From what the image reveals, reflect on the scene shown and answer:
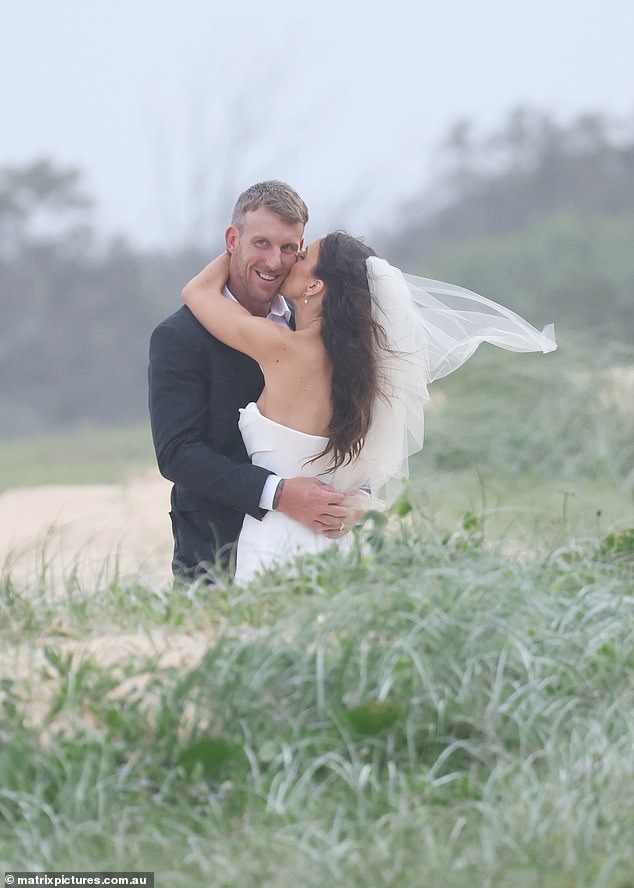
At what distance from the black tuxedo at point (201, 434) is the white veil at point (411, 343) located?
405mm

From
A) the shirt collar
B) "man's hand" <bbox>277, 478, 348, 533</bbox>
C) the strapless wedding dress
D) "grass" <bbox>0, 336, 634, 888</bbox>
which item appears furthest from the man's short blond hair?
"grass" <bbox>0, 336, 634, 888</bbox>

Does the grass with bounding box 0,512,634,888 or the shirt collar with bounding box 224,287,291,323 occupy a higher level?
the shirt collar with bounding box 224,287,291,323

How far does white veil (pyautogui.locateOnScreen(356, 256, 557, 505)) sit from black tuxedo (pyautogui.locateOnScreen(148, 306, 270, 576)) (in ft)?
1.33

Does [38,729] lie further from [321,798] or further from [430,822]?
[430,822]

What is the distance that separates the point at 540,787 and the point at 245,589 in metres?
1.10

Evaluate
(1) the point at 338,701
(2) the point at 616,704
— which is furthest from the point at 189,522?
(2) the point at 616,704

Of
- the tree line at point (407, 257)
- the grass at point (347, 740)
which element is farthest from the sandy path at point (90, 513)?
the tree line at point (407, 257)

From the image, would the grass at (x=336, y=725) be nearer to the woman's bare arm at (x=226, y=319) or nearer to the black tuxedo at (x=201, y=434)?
the black tuxedo at (x=201, y=434)

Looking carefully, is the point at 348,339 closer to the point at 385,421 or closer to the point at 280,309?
the point at 385,421

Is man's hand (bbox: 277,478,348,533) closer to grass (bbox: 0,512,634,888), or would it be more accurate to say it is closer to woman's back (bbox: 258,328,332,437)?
woman's back (bbox: 258,328,332,437)

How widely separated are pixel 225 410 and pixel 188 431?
0.52 feet

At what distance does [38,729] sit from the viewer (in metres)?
2.71

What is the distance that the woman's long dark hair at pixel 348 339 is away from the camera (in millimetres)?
3727

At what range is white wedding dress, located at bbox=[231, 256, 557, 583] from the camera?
151 inches
